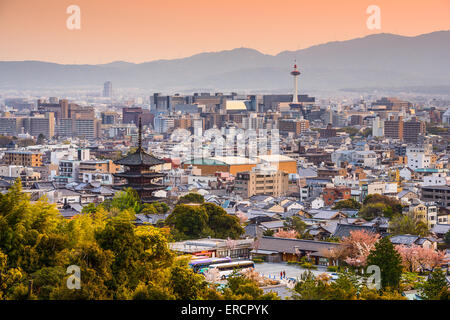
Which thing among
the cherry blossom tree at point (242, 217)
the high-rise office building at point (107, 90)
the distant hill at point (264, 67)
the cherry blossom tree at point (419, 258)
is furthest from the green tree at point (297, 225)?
the high-rise office building at point (107, 90)

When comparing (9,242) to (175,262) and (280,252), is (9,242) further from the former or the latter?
(280,252)

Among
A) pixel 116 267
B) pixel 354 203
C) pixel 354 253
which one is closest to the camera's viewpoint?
pixel 116 267

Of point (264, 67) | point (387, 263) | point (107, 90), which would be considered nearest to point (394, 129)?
point (264, 67)

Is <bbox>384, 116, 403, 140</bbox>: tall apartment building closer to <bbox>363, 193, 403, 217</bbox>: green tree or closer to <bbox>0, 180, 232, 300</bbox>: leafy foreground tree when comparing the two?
<bbox>363, 193, 403, 217</bbox>: green tree

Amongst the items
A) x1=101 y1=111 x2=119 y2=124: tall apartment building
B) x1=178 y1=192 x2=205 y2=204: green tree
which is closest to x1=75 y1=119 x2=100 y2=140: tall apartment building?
x1=101 y1=111 x2=119 y2=124: tall apartment building

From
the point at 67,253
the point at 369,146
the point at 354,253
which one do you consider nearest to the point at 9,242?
the point at 67,253
